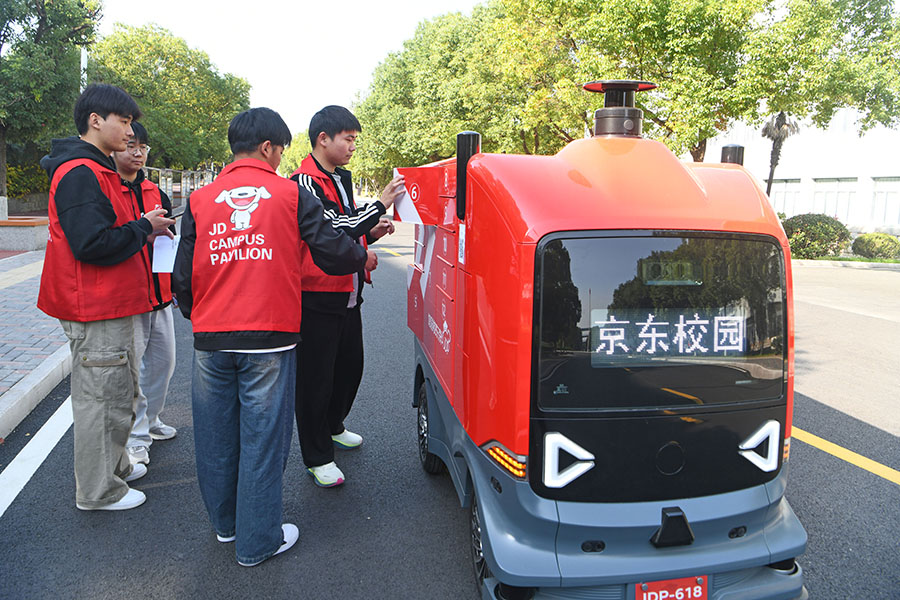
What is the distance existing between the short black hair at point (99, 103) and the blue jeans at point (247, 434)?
1325 millimetres

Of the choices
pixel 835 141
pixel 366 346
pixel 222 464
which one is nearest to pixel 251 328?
pixel 222 464

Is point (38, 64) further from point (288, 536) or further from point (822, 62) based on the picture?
point (822, 62)

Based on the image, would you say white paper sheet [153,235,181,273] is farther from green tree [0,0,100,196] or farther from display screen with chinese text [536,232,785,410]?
green tree [0,0,100,196]

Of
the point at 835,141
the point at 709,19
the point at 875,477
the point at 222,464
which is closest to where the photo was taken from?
the point at 222,464

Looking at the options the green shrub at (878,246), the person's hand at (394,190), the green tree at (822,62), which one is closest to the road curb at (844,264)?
the green shrub at (878,246)

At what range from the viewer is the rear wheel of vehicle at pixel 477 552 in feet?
8.69

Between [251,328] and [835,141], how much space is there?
1467 inches

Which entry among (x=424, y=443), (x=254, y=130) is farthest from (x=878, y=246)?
(x=254, y=130)

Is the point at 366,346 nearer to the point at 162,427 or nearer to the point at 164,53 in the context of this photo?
the point at 162,427

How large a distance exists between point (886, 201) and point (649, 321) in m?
34.8

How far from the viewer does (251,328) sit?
2686 millimetres

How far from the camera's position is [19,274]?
35.1 feet

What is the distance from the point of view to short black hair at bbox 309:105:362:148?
360 centimetres

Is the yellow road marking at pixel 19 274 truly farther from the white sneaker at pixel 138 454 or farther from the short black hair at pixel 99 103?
the short black hair at pixel 99 103
